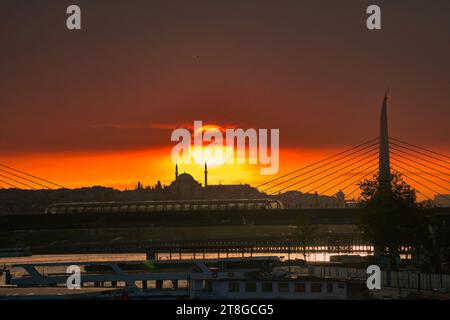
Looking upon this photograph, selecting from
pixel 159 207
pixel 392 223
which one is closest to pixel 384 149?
pixel 392 223

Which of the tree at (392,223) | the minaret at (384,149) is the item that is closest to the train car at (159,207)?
the minaret at (384,149)

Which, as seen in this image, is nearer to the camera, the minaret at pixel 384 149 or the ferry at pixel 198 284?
the ferry at pixel 198 284

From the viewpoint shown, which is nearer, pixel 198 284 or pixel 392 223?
pixel 198 284

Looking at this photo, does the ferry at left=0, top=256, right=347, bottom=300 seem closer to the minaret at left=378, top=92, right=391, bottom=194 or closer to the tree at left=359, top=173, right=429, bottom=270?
the tree at left=359, top=173, right=429, bottom=270

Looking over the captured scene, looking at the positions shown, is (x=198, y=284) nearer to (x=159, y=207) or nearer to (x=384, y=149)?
(x=384, y=149)

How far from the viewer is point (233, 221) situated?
130 meters

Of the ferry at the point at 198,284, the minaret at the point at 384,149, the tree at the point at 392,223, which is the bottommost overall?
the ferry at the point at 198,284

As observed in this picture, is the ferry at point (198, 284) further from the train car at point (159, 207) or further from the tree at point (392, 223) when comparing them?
the train car at point (159, 207)

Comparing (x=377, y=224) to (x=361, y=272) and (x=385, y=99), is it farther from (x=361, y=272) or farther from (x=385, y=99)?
(x=385, y=99)

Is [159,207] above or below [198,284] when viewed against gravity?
above

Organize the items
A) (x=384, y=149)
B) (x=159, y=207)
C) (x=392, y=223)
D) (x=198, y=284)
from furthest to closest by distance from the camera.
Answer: (x=159, y=207) < (x=384, y=149) < (x=392, y=223) < (x=198, y=284)

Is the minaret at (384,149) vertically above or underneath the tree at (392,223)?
above
